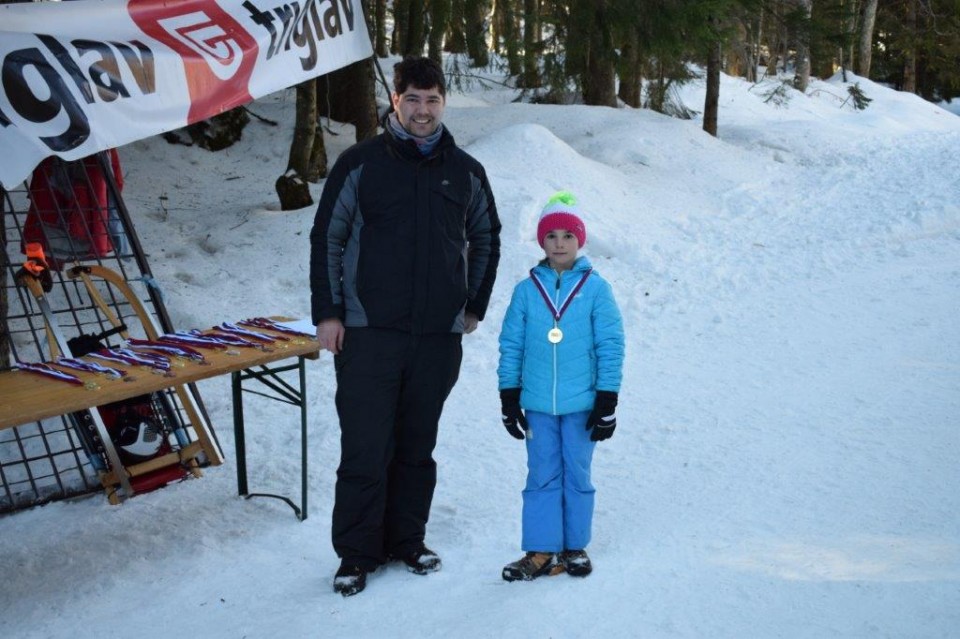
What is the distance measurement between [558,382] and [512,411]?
0.70 feet

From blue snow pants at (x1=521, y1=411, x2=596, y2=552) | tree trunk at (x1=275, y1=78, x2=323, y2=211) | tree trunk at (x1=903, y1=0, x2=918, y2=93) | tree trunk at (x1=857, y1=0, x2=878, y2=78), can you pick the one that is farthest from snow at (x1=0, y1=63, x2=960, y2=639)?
tree trunk at (x1=903, y1=0, x2=918, y2=93)

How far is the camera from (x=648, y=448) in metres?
5.35

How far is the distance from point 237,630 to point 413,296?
4.70ft

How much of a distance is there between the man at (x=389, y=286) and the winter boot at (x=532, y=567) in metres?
0.41

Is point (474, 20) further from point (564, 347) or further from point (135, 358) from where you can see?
point (564, 347)

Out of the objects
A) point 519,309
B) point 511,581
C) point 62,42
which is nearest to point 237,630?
point 511,581

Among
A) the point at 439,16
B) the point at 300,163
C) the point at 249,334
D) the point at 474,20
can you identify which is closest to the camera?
the point at 249,334

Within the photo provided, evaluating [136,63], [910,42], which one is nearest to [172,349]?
[136,63]

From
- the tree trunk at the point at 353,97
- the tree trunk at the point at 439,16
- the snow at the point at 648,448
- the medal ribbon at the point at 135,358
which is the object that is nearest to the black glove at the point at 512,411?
the snow at the point at 648,448

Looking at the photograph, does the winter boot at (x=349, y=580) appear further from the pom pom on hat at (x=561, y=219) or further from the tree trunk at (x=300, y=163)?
the tree trunk at (x=300, y=163)

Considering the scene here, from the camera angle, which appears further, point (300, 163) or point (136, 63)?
point (300, 163)

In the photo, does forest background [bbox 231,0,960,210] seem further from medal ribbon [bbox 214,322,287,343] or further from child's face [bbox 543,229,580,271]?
child's face [bbox 543,229,580,271]

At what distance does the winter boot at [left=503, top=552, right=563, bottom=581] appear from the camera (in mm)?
3631

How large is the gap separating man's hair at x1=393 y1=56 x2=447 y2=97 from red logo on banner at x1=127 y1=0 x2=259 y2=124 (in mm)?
2895
